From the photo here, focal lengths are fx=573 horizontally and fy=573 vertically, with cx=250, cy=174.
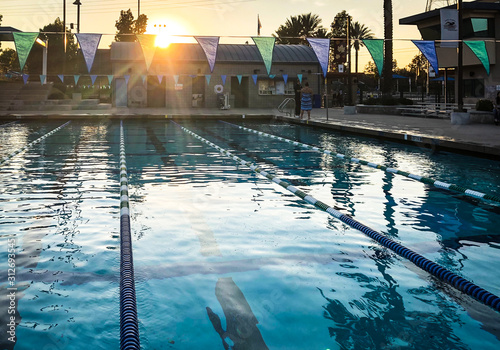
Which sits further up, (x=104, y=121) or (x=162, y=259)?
(x=104, y=121)

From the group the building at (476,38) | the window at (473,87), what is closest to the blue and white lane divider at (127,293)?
the building at (476,38)

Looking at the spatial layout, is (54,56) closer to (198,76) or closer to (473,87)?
(198,76)

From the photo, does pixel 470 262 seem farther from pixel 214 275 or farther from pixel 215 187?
pixel 215 187

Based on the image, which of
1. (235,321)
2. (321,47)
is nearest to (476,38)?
(321,47)

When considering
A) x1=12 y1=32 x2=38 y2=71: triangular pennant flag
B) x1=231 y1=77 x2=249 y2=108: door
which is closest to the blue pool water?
x1=12 y1=32 x2=38 y2=71: triangular pennant flag

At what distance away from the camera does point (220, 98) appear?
41.4 m

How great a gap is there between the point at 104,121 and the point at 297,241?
23812 millimetres

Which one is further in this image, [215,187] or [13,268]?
[215,187]

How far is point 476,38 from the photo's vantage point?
105 ft

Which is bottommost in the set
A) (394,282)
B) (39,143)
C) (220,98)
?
(394,282)

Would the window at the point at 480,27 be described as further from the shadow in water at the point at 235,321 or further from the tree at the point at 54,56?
the tree at the point at 54,56

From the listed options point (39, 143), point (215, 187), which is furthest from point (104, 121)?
point (215, 187)

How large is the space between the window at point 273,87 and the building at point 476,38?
482 inches

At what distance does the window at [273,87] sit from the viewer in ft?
144
